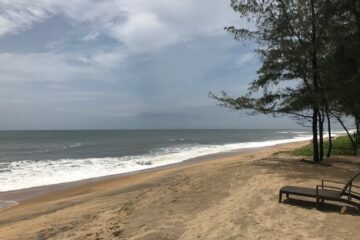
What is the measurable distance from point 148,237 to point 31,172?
64.7 ft

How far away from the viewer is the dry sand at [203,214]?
25.7 ft

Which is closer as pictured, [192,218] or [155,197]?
[192,218]

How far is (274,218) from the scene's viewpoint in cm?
841

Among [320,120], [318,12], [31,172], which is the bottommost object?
[31,172]

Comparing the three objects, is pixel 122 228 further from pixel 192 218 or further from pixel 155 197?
pixel 155 197

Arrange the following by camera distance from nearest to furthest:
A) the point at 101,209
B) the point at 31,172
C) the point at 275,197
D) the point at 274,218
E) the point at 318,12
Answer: the point at 274,218 < the point at 275,197 < the point at 101,209 < the point at 318,12 < the point at 31,172

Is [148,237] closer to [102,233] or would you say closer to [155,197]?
[102,233]

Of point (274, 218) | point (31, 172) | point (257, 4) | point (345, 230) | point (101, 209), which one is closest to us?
point (345, 230)

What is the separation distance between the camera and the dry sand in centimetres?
782

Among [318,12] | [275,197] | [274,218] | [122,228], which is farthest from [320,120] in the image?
[122,228]

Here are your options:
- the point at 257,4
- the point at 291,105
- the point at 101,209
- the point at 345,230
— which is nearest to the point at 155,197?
the point at 101,209

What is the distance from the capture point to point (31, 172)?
84.3ft

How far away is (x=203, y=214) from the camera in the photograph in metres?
9.17

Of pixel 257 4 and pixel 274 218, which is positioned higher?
pixel 257 4
